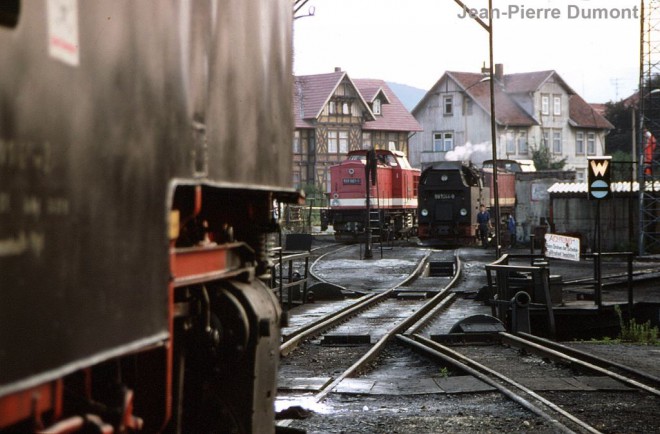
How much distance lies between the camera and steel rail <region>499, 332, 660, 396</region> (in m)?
10.3

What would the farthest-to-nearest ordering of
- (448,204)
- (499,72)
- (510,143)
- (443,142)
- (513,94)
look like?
(499,72)
(513,94)
(443,142)
(510,143)
(448,204)

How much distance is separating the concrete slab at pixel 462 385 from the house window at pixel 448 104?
2733 inches

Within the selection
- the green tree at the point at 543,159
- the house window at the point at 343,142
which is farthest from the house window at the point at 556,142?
the house window at the point at 343,142

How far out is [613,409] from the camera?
9172 mm

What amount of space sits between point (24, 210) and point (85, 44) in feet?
1.85

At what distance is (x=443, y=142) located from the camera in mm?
80250

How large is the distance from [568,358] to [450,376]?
1568 millimetres

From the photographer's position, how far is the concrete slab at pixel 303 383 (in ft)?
33.6

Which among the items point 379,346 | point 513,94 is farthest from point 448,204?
point 513,94

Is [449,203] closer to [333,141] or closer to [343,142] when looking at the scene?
[333,141]

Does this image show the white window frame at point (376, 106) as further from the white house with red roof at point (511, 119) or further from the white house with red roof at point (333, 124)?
the white house with red roof at point (511, 119)

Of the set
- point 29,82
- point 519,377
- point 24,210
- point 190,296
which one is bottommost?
point 519,377

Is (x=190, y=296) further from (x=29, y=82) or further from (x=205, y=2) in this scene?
(x=29, y=82)

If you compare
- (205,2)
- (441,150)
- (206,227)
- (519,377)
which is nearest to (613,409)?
(519,377)
